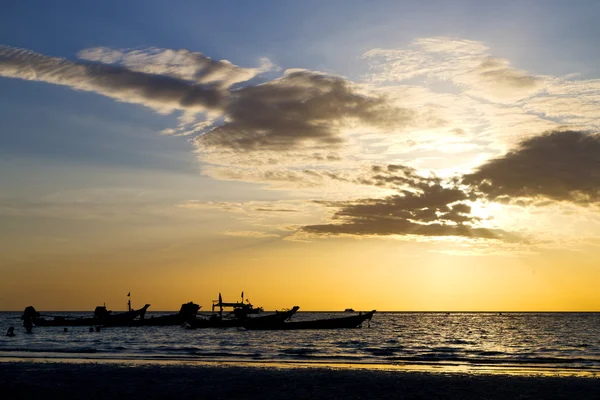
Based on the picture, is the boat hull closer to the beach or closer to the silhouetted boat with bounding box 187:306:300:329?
the silhouetted boat with bounding box 187:306:300:329

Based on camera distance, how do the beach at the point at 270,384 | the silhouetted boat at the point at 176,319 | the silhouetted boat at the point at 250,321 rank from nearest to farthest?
1. the beach at the point at 270,384
2. the silhouetted boat at the point at 250,321
3. the silhouetted boat at the point at 176,319

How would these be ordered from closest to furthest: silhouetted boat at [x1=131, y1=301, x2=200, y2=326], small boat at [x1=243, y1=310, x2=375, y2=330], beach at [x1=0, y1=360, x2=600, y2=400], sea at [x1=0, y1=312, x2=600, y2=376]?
beach at [x1=0, y1=360, x2=600, y2=400], sea at [x1=0, y1=312, x2=600, y2=376], small boat at [x1=243, y1=310, x2=375, y2=330], silhouetted boat at [x1=131, y1=301, x2=200, y2=326]

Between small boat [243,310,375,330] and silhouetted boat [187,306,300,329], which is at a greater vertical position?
silhouetted boat [187,306,300,329]

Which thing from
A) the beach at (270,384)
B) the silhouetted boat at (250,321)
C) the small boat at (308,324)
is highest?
the beach at (270,384)

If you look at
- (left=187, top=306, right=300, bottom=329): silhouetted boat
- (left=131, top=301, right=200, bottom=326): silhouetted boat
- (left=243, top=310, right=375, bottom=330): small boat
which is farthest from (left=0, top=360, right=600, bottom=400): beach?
(left=131, top=301, right=200, bottom=326): silhouetted boat

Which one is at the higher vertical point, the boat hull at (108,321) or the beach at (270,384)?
the beach at (270,384)

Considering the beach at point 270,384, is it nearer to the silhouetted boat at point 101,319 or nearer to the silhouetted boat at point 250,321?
the silhouetted boat at point 250,321

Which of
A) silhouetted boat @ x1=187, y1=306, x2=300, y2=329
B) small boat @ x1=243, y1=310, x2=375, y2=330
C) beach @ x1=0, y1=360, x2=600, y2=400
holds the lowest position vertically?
small boat @ x1=243, y1=310, x2=375, y2=330

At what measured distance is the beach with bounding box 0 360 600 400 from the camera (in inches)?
1000

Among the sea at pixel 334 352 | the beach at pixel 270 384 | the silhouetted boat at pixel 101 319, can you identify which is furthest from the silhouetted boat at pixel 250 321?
the beach at pixel 270 384

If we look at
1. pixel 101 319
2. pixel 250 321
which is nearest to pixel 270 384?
pixel 250 321

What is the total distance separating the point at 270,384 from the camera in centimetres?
2855

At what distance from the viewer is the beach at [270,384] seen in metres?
25.4

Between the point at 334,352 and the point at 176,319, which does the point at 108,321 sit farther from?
the point at 334,352
